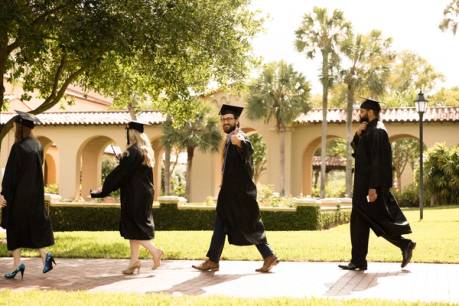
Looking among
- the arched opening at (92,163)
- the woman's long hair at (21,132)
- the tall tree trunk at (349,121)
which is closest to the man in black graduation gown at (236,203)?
the woman's long hair at (21,132)

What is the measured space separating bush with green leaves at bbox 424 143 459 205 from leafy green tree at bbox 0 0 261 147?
16604mm

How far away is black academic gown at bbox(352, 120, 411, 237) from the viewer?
745cm

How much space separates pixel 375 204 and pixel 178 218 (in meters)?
11.5

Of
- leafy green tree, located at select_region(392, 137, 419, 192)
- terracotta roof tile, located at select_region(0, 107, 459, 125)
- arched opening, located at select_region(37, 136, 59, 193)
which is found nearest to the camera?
terracotta roof tile, located at select_region(0, 107, 459, 125)

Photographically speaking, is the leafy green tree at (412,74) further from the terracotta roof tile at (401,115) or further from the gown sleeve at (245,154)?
the gown sleeve at (245,154)

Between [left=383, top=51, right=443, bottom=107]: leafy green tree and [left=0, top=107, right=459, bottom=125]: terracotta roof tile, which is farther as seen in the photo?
[left=383, top=51, right=443, bottom=107]: leafy green tree

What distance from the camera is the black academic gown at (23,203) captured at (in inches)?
288

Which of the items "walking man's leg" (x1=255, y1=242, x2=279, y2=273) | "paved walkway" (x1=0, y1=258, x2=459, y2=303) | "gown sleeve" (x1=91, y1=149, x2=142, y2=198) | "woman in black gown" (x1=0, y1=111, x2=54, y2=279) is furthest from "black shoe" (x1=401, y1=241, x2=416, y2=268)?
"woman in black gown" (x1=0, y1=111, x2=54, y2=279)

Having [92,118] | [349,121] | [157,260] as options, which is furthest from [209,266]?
[92,118]

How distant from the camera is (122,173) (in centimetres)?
750

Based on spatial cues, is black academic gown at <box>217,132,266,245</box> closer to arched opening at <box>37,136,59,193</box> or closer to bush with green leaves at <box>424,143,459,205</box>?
bush with green leaves at <box>424,143,459,205</box>

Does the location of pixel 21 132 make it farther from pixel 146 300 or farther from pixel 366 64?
pixel 366 64

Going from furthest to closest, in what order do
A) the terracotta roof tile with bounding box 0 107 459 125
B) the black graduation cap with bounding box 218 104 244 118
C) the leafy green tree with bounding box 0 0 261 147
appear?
1. the terracotta roof tile with bounding box 0 107 459 125
2. the leafy green tree with bounding box 0 0 261 147
3. the black graduation cap with bounding box 218 104 244 118

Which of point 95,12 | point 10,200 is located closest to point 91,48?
point 95,12
